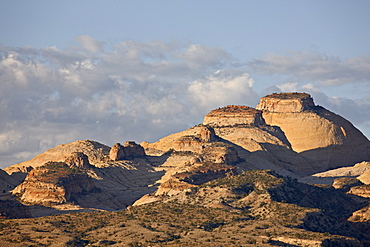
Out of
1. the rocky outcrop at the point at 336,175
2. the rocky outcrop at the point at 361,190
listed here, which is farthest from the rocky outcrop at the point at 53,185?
the rocky outcrop at the point at 336,175

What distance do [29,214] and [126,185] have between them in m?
38.7

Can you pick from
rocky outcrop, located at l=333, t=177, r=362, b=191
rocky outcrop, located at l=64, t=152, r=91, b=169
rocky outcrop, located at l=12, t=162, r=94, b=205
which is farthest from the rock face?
rocky outcrop, located at l=12, t=162, r=94, b=205

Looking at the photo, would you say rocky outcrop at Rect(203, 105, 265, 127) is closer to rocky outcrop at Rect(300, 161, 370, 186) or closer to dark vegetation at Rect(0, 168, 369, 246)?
rocky outcrop at Rect(300, 161, 370, 186)

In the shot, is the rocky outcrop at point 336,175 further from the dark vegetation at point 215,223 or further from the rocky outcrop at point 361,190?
the dark vegetation at point 215,223

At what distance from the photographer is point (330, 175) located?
163000 mm

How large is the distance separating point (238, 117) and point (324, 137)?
16.9 metres

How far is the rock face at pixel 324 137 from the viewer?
187750mm

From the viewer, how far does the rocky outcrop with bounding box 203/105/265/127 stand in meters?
194

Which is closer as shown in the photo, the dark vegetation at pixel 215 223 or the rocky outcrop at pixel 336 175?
the dark vegetation at pixel 215 223

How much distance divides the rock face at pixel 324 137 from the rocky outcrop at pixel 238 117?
18.4ft

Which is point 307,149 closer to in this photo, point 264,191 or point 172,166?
point 172,166

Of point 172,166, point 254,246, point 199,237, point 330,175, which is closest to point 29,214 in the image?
point 199,237

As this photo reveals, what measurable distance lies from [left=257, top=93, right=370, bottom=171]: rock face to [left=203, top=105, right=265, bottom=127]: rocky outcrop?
5.61 metres

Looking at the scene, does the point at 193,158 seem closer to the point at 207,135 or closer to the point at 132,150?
the point at 132,150
